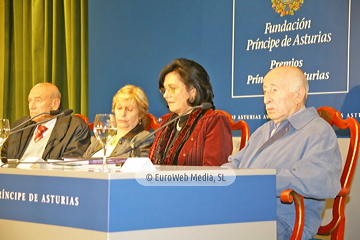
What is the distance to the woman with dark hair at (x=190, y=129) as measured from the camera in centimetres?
272

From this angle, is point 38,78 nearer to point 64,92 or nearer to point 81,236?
point 64,92

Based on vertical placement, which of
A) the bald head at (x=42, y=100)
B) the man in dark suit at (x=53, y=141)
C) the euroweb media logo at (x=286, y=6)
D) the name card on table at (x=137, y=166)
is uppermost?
the euroweb media logo at (x=286, y=6)

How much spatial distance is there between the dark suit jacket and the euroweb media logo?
1.69m

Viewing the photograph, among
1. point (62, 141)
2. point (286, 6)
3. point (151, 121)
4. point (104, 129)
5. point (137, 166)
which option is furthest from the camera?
point (62, 141)

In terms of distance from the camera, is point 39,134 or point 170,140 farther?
point 39,134

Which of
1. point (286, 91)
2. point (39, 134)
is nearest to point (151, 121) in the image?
point (39, 134)

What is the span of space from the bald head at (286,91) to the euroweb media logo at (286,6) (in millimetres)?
988

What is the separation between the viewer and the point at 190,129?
2836mm

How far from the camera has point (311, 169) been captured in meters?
2.09

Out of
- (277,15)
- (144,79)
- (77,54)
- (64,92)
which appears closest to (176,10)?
(144,79)

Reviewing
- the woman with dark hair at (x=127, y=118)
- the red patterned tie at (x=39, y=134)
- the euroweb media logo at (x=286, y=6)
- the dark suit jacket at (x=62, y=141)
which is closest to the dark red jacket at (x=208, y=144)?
the woman with dark hair at (x=127, y=118)

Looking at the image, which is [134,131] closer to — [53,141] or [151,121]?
[151,121]

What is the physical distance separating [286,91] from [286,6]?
3.67ft

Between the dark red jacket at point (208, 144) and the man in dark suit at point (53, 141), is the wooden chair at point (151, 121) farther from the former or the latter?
the dark red jacket at point (208, 144)
